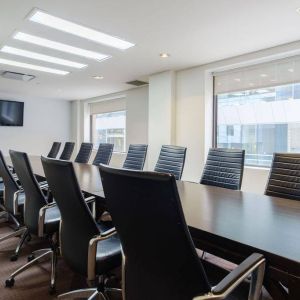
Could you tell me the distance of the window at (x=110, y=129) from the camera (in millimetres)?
7219

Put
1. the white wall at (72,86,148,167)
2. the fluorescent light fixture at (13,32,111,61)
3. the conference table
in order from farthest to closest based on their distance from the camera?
the white wall at (72,86,148,167)
the fluorescent light fixture at (13,32,111,61)
the conference table

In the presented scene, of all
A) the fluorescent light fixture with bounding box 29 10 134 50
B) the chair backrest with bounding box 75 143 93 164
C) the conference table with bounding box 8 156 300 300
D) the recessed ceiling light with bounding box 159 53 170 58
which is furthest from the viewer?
the chair backrest with bounding box 75 143 93 164

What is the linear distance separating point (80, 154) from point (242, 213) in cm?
371

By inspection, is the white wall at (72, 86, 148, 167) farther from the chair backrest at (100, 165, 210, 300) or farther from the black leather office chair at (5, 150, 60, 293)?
the chair backrest at (100, 165, 210, 300)

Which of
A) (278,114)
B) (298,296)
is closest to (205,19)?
(278,114)

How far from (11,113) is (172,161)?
19.7 ft

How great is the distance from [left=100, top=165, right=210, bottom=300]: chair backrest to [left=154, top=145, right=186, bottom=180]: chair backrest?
6.27ft

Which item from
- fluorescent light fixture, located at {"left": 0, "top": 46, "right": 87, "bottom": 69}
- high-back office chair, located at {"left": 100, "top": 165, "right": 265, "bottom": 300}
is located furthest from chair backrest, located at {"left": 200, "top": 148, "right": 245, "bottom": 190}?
fluorescent light fixture, located at {"left": 0, "top": 46, "right": 87, "bottom": 69}

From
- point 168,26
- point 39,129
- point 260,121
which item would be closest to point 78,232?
point 168,26

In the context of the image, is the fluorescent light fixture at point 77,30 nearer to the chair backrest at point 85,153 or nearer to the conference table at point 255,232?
the chair backrest at point 85,153

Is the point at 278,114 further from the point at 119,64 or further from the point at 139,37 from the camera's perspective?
the point at 119,64

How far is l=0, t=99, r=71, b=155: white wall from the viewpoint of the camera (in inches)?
300

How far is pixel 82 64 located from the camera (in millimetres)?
4543

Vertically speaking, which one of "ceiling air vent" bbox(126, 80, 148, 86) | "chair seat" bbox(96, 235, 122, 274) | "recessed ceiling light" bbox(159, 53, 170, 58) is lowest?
"chair seat" bbox(96, 235, 122, 274)
